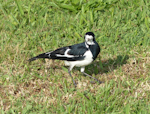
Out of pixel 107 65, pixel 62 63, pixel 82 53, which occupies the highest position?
pixel 82 53

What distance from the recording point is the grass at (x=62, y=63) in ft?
14.2

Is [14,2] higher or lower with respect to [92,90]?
higher

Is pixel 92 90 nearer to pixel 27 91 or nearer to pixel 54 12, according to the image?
pixel 27 91

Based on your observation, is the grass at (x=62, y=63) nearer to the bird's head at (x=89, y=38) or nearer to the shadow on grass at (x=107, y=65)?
the shadow on grass at (x=107, y=65)

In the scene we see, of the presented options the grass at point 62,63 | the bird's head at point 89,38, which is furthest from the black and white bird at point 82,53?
the grass at point 62,63

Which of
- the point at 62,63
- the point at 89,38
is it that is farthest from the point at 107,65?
the point at 89,38

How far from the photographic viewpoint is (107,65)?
534cm

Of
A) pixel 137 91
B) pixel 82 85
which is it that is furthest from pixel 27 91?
pixel 137 91

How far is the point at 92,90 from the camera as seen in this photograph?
4668 mm

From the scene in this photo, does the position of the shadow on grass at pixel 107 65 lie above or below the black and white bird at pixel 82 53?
below

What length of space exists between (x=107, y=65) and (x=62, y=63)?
37.2 inches

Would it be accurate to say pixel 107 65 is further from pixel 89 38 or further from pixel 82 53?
pixel 89 38

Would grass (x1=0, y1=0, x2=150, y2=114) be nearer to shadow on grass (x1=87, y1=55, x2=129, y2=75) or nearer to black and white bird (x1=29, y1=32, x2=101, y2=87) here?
shadow on grass (x1=87, y1=55, x2=129, y2=75)

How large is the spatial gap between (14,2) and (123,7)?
2.88m
